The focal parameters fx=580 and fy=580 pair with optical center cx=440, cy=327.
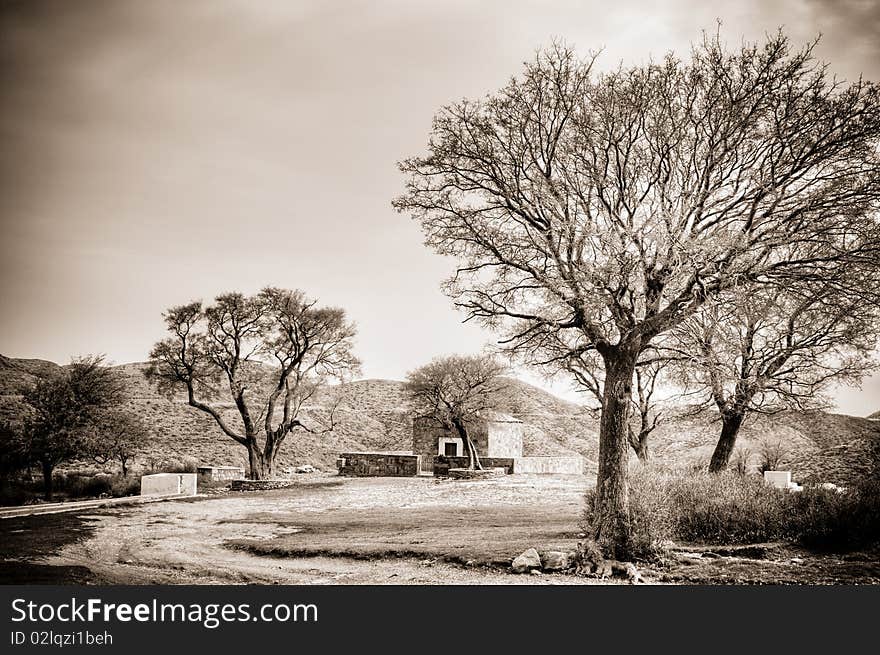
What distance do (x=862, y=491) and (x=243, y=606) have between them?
11.5 metres

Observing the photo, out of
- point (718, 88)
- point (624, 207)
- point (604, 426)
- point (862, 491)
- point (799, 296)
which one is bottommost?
point (862, 491)

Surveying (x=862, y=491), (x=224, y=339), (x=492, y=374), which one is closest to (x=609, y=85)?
Result: (x=862, y=491)

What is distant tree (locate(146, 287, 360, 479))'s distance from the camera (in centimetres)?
2838

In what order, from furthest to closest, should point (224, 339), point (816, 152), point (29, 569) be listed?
point (224, 339) → point (816, 152) → point (29, 569)

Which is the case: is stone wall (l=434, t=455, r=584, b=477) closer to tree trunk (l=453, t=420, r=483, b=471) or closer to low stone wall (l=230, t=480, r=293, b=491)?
tree trunk (l=453, t=420, r=483, b=471)

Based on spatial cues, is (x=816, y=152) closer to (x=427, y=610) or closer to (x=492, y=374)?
Answer: (x=427, y=610)

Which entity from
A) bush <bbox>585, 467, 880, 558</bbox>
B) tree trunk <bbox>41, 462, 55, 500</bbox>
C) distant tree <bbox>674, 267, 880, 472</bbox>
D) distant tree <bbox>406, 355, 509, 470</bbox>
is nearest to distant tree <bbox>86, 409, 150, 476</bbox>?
tree trunk <bbox>41, 462, 55, 500</bbox>

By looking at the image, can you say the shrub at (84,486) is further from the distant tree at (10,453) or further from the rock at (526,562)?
the rock at (526,562)

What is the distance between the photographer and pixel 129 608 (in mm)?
7508

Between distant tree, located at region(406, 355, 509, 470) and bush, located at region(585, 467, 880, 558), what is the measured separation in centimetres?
2382

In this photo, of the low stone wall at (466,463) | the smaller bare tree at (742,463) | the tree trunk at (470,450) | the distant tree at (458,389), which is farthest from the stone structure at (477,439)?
the smaller bare tree at (742,463)

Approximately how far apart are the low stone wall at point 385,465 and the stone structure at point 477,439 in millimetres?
3560

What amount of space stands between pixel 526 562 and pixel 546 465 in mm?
29328

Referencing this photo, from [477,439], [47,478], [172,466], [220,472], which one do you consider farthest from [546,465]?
[47,478]
